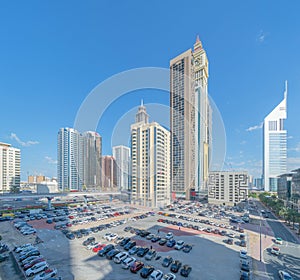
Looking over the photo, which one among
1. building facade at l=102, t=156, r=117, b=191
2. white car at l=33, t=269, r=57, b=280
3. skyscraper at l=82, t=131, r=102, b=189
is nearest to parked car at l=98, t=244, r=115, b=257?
white car at l=33, t=269, r=57, b=280

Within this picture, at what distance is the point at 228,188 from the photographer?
41344 mm

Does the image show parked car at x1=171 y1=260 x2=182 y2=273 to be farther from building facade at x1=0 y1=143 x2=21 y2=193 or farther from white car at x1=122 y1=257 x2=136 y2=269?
building facade at x1=0 y1=143 x2=21 y2=193

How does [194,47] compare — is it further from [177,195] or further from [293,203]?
[293,203]

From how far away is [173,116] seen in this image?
188 ft

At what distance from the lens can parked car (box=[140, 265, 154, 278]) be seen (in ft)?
33.7

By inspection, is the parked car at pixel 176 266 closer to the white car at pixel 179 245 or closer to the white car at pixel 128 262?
the white car at pixel 128 262

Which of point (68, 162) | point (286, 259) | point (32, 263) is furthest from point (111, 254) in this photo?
point (68, 162)

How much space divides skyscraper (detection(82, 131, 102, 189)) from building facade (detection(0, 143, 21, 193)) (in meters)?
22.6

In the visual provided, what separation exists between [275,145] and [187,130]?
153 ft

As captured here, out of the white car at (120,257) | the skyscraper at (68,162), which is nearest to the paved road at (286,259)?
the white car at (120,257)

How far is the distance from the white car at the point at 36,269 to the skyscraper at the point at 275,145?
84.4m

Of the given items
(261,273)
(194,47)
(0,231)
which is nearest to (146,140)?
(0,231)

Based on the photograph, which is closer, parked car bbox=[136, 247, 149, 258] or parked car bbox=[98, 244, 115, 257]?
parked car bbox=[98, 244, 115, 257]

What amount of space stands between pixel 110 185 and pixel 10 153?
3795 centimetres
